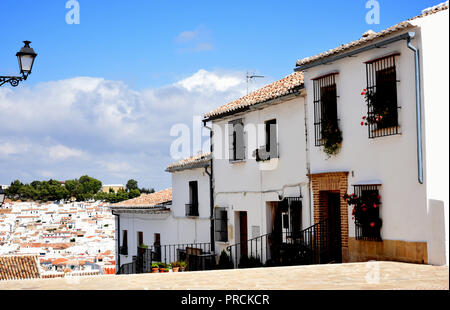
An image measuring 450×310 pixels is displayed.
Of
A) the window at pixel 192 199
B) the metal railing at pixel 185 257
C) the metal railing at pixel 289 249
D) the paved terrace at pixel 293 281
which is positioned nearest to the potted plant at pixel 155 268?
the metal railing at pixel 185 257

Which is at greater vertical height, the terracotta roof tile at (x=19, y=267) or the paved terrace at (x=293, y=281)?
the paved terrace at (x=293, y=281)

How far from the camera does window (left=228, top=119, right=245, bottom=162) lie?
16.8 meters

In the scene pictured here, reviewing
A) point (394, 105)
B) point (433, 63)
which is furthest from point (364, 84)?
point (433, 63)

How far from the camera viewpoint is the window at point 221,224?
17797mm

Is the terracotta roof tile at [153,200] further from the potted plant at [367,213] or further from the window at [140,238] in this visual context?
the potted plant at [367,213]

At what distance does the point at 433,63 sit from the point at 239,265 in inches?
351

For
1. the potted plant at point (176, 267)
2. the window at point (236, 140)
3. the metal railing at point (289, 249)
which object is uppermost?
the window at point (236, 140)

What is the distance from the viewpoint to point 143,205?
77.7 feet

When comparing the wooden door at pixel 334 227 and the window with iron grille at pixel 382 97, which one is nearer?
the window with iron grille at pixel 382 97

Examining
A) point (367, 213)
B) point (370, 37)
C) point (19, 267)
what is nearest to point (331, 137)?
point (367, 213)

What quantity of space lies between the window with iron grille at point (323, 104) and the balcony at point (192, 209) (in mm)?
8114

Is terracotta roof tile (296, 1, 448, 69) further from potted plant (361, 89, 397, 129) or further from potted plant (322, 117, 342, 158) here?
potted plant (322, 117, 342, 158)

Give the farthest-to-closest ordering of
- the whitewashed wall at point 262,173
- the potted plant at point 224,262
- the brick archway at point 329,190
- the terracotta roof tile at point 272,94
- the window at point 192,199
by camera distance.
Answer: the window at point 192,199, the potted plant at point 224,262, the terracotta roof tile at point 272,94, the whitewashed wall at point 262,173, the brick archway at point 329,190

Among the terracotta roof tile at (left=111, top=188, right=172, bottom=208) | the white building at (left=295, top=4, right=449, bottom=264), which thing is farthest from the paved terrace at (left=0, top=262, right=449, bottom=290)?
the terracotta roof tile at (left=111, top=188, right=172, bottom=208)
